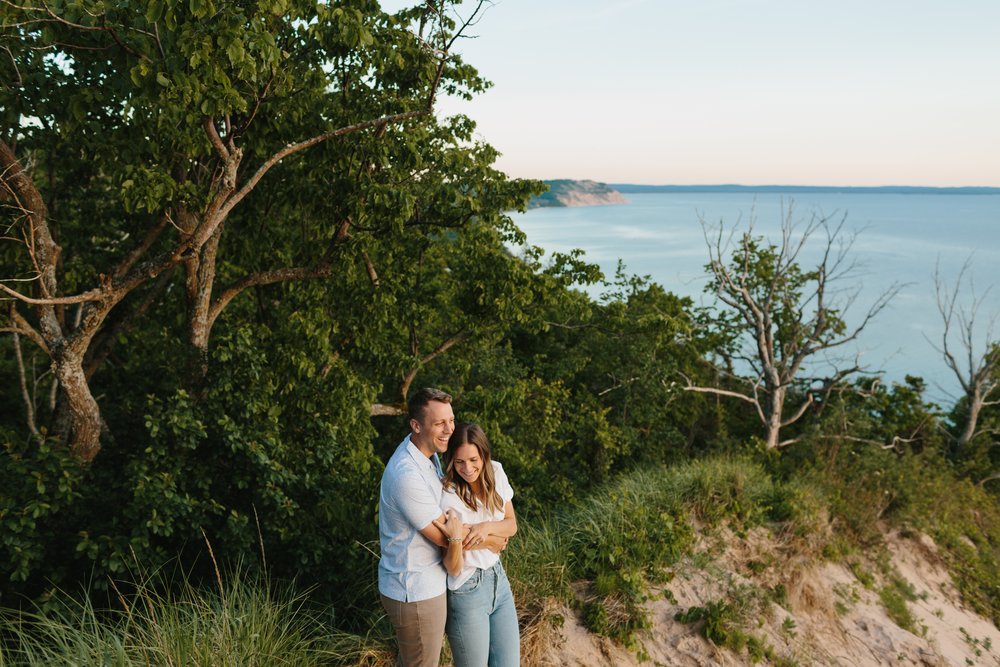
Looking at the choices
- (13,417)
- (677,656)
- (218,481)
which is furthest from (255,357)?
(13,417)

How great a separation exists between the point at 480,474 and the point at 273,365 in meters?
5.32

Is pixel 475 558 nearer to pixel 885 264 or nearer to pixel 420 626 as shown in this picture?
pixel 420 626

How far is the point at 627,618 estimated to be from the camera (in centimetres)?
583

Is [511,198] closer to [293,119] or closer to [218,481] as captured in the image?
[293,119]

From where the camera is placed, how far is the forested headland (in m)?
5.43

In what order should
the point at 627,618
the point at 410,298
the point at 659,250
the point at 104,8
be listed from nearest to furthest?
the point at 104,8 < the point at 627,618 < the point at 410,298 < the point at 659,250

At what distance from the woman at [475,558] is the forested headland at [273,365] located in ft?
4.28

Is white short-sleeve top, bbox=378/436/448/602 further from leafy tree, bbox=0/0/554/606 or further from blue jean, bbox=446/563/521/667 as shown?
leafy tree, bbox=0/0/554/606

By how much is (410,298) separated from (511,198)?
216 centimetres

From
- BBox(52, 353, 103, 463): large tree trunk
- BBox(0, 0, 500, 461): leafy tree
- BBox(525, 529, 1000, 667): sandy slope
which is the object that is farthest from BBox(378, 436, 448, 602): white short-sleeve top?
BBox(52, 353, 103, 463): large tree trunk

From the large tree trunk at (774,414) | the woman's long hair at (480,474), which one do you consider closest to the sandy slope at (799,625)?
the woman's long hair at (480,474)

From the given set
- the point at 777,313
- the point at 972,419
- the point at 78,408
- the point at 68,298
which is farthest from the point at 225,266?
the point at 972,419

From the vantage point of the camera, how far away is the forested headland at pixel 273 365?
5430mm

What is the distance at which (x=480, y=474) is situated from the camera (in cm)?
357
